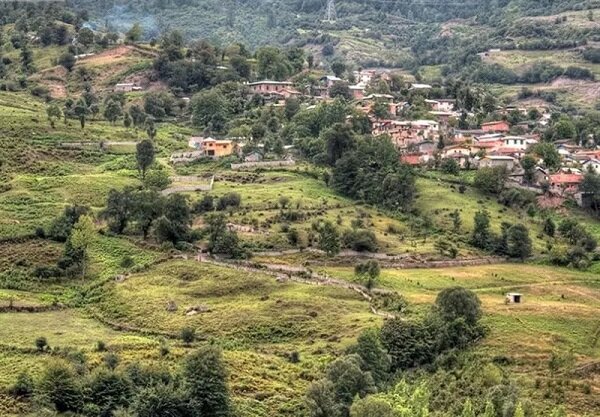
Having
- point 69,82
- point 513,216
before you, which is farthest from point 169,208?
point 69,82

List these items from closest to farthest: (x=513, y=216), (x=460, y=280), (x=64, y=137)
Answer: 1. (x=460, y=280)
2. (x=513, y=216)
3. (x=64, y=137)

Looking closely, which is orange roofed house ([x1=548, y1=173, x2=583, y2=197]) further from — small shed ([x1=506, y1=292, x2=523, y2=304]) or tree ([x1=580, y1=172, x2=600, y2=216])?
small shed ([x1=506, y1=292, x2=523, y2=304])

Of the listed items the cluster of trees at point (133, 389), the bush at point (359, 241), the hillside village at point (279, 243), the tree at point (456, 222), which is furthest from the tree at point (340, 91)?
the cluster of trees at point (133, 389)

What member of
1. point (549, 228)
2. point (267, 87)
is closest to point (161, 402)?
point (549, 228)

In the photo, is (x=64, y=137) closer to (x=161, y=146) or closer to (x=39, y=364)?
(x=161, y=146)

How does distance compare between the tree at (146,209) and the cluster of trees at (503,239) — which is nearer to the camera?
the tree at (146,209)

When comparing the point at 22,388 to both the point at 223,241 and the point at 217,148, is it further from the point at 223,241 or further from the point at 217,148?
the point at 217,148

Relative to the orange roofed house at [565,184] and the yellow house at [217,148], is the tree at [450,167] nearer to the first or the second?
the orange roofed house at [565,184]
